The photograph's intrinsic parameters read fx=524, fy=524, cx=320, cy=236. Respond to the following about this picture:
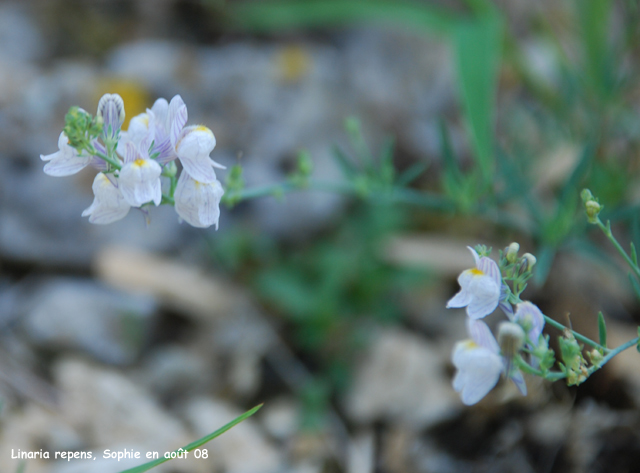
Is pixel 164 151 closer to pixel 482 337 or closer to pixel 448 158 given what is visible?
pixel 482 337

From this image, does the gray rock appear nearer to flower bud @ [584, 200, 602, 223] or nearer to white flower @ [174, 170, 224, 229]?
white flower @ [174, 170, 224, 229]

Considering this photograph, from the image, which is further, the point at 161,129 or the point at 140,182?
the point at 161,129

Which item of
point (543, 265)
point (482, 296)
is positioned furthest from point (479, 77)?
point (482, 296)

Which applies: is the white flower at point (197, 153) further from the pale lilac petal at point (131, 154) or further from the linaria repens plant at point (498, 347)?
the linaria repens plant at point (498, 347)

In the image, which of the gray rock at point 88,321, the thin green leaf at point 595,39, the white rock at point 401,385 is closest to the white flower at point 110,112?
the gray rock at point 88,321

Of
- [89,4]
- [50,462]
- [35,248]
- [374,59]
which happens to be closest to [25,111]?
[35,248]
